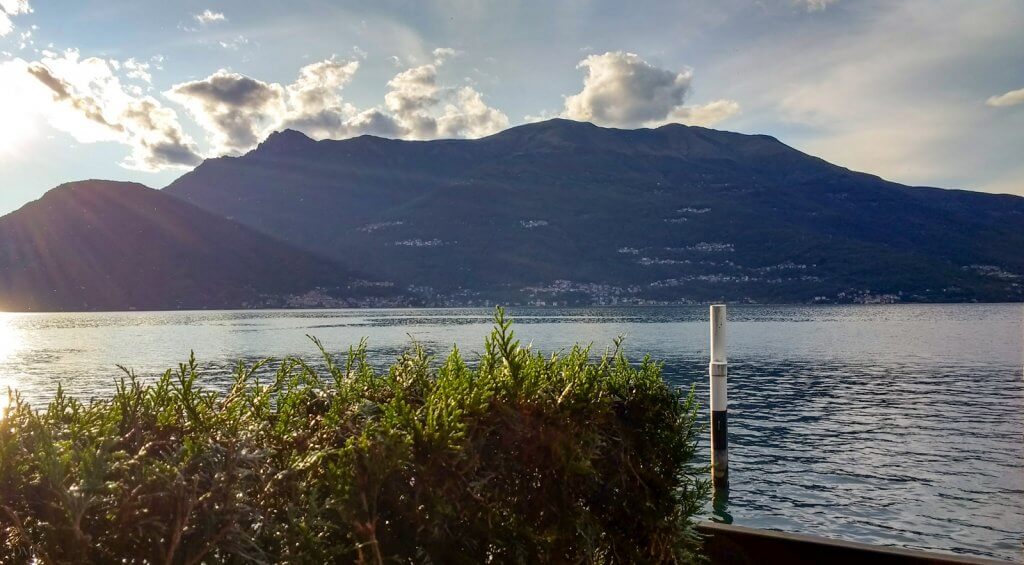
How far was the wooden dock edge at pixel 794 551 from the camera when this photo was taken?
480 centimetres

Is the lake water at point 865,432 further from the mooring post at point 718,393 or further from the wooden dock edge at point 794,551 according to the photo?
the wooden dock edge at point 794,551

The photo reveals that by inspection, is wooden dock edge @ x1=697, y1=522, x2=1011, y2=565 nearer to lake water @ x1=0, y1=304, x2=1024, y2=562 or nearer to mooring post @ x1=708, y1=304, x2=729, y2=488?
lake water @ x1=0, y1=304, x2=1024, y2=562

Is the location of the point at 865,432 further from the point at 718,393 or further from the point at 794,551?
the point at 794,551

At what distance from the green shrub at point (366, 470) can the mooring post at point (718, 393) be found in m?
6.45

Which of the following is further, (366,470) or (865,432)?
(865,432)

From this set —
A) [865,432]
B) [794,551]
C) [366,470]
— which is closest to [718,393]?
[794,551]

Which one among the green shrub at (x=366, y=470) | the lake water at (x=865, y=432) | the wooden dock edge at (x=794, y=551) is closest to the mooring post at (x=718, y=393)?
the lake water at (x=865, y=432)

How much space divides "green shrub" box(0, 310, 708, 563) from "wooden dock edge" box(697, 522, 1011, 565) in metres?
1.47

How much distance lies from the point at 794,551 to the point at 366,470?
3950 mm

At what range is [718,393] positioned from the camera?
12.6m

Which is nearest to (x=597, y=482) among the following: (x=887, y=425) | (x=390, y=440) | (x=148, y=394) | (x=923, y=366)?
(x=390, y=440)

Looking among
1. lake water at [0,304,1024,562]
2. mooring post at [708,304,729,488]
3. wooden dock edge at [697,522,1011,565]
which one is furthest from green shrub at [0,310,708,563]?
mooring post at [708,304,729,488]

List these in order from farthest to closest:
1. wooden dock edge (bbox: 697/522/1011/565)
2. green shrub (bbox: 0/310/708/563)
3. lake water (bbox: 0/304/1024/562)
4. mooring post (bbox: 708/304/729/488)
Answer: lake water (bbox: 0/304/1024/562), mooring post (bbox: 708/304/729/488), wooden dock edge (bbox: 697/522/1011/565), green shrub (bbox: 0/310/708/563)

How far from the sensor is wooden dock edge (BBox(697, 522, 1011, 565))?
4.80 m
